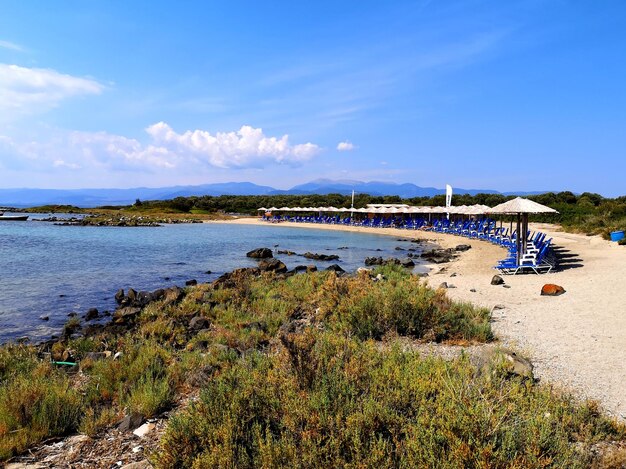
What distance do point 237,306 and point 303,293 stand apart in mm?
1911

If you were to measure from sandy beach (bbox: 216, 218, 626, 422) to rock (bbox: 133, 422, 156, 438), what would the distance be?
4.31 metres

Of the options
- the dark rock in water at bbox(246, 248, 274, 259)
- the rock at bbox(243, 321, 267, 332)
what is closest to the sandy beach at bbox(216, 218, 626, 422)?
the rock at bbox(243, 321, 267, 332)

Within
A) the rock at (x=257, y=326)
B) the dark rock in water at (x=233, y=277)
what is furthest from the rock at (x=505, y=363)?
the dark rock in water at (x=233, y=277)

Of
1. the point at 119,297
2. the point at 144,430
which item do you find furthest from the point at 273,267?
the point at 144,430

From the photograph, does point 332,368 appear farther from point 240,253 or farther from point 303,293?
point 240,253

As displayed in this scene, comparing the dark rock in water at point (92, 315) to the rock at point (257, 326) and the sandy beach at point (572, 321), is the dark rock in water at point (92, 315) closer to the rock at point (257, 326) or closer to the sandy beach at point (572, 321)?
the rock at point (257, 326)

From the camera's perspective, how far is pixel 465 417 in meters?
2.74

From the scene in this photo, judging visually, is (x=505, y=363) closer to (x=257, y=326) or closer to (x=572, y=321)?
(x=572, y=321)

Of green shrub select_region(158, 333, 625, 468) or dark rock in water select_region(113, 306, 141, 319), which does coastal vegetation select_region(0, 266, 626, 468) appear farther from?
dark rock in water select_region(113, 306, 141, 319)

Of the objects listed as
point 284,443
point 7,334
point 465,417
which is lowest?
point 7,334

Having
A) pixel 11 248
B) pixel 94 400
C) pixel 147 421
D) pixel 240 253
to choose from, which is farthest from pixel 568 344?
pixel 11 248

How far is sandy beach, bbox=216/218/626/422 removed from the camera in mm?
5018

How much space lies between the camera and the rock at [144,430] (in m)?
4.08

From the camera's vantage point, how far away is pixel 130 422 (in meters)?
4.25
